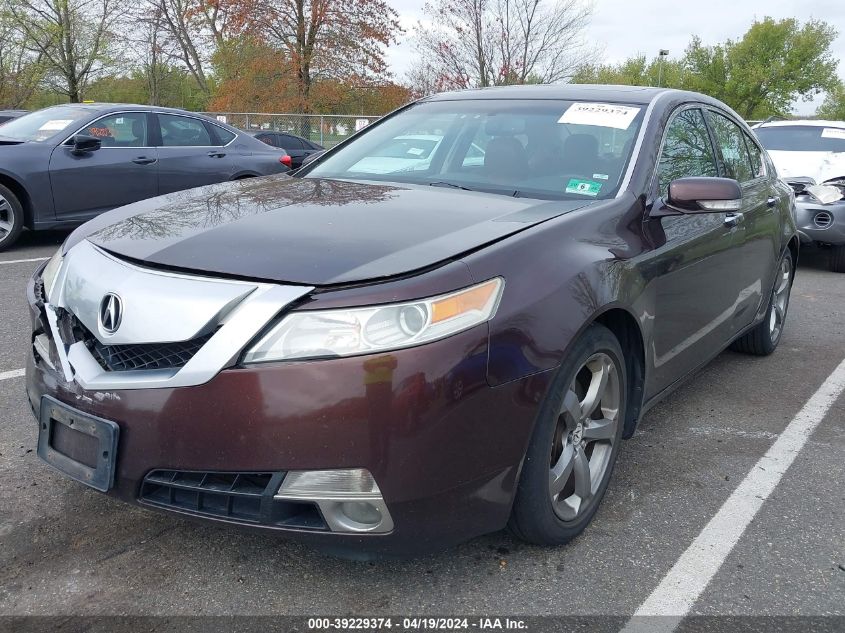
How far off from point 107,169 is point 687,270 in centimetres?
649

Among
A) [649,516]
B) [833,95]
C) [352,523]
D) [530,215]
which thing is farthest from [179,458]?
[833,95]

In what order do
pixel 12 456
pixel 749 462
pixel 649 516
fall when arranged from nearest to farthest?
pixel 649 516
pixel 12 456
pixel 749 462

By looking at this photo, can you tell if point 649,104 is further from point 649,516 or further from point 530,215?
point 649,516

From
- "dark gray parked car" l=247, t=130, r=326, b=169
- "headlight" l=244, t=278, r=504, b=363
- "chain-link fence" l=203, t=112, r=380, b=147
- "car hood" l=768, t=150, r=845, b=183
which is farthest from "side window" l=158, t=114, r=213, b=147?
"chain-link fence" l=203, t=112, r=380, b=147

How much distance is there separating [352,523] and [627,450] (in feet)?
5.77

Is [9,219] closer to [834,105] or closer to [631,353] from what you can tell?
[631,353]

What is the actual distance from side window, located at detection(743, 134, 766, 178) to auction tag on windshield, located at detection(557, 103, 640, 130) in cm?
143

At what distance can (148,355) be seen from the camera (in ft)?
6.88

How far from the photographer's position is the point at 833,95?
58.6 metres

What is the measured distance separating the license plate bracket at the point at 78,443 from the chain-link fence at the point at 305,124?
68.6 ft

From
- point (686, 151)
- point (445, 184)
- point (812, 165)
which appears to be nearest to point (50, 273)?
point (445, 184)

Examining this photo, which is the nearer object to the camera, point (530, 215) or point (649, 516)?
point (530, 215)

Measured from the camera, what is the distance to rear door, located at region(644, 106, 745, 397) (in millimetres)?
3033

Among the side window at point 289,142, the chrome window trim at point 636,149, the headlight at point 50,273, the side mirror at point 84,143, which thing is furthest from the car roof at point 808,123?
the side window at point 289,142
